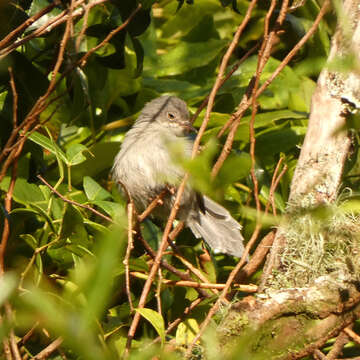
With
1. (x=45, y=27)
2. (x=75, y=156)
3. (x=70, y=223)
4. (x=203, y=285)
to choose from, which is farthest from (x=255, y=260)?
(x=45, y=27)

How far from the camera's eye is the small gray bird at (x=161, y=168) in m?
3.93

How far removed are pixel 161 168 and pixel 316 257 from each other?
1681 mm

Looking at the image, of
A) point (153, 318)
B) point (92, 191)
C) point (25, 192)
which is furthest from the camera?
point (92, 191)

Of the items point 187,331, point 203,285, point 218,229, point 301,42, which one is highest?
point 301,42

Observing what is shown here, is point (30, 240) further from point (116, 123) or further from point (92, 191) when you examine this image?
point (116, 123)

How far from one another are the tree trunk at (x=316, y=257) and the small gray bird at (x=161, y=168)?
148 centimetres

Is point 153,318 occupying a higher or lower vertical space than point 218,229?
higher

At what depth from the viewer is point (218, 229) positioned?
13.0 ft

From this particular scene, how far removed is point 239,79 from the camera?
13.5 ft

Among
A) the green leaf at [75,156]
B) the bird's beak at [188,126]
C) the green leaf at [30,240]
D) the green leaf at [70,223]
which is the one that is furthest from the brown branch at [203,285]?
the bird's beak at [188,126]

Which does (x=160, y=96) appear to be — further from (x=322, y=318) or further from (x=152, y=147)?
(x=322, y=318)

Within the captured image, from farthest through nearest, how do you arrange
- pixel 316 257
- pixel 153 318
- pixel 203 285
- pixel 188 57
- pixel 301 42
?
1. pixel 188 57
2. pixel 203 285
3. pixel 301 42
4. pixel 316 257
5. pixel 153 318

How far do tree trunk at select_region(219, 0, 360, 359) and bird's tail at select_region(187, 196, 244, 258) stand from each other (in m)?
1.25

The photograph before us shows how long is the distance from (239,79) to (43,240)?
166 cm
